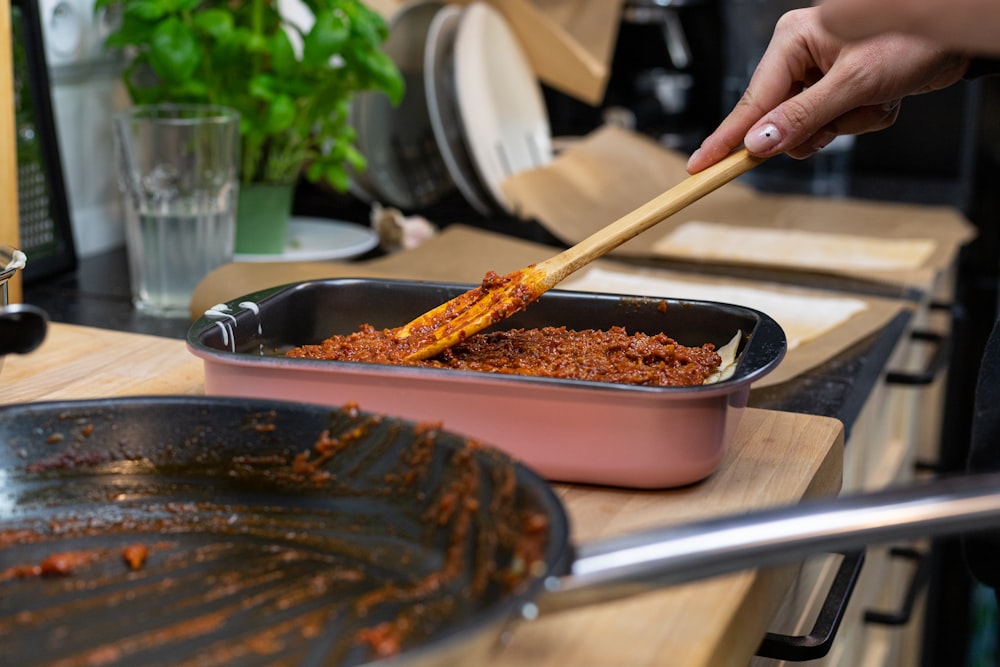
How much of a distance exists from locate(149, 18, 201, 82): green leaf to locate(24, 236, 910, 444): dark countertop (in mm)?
276

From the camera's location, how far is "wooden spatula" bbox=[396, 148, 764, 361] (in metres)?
0.90

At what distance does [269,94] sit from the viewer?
1423mm

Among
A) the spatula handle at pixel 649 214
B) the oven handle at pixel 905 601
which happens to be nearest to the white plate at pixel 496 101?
the oven handle at pixel 905 601

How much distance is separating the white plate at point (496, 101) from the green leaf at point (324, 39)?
0.41m

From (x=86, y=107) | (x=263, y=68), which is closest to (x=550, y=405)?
(x=263, y=68)

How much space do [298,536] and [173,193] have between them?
722 mm

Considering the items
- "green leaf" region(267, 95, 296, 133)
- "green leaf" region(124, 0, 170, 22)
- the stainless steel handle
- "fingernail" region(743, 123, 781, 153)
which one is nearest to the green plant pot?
"green leaf" region(267, 95, 296, 133)

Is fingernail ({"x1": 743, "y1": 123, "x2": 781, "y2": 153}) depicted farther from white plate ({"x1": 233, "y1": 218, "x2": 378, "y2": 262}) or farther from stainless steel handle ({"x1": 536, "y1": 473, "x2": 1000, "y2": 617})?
white plate ({"x1": 233, "y1": 218, "x2": 378, "y2": 262})

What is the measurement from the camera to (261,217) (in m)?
1.54

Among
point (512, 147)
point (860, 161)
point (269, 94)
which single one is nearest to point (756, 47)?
point (860, 161)

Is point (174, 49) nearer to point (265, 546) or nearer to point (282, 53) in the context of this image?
point (282, 53)

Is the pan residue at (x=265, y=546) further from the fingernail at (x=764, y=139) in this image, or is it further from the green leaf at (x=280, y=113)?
the green leaf at (x=280, y=113)

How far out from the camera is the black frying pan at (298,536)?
0.50m

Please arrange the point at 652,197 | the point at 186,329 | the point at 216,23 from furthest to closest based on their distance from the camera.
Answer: the point at 652,197
the point at 216,23
the point at 186,329
